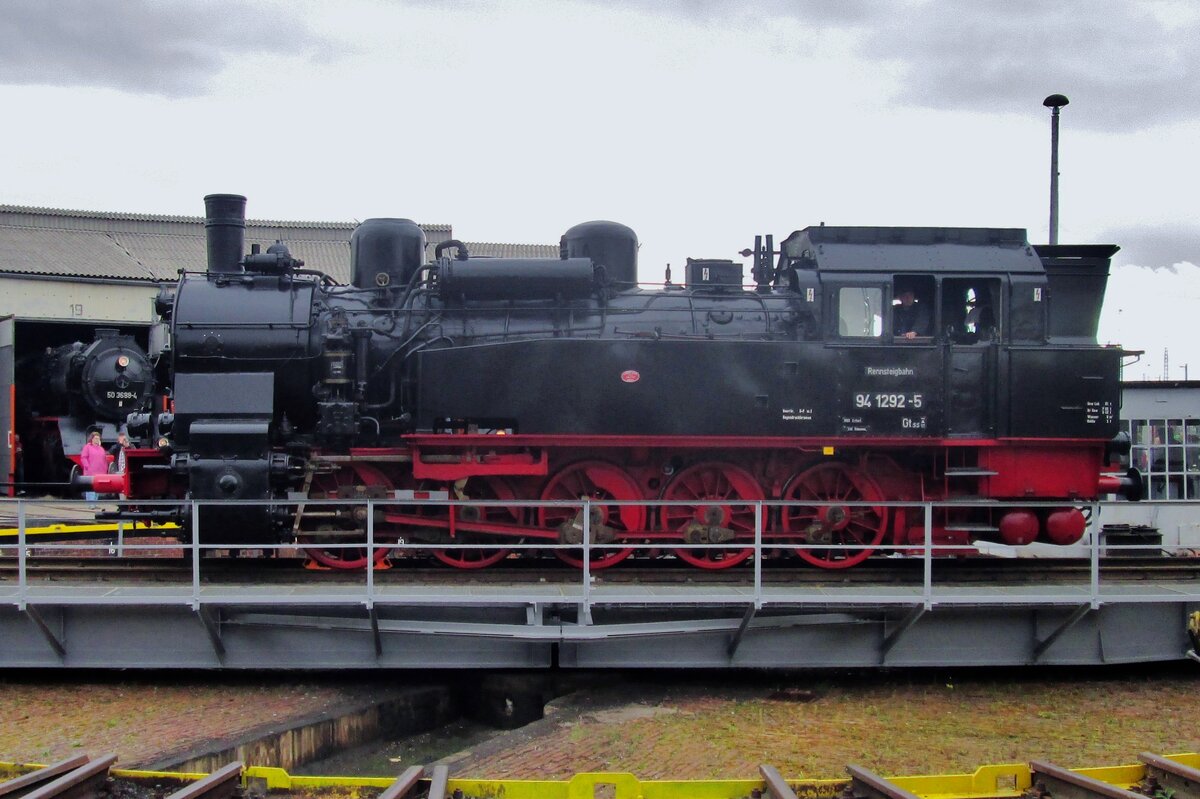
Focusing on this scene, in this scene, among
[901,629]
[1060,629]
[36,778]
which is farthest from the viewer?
[1060,629]

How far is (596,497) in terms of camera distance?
42.8 ft

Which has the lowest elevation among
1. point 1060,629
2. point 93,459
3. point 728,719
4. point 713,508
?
point 728,719

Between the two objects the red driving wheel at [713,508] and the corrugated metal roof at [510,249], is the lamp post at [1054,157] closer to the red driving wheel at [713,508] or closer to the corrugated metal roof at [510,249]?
the red driving wheel at [713,508]

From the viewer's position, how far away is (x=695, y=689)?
11133mm

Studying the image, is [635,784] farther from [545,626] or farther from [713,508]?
[713,508]

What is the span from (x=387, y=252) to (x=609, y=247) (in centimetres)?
292

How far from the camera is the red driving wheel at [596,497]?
12562 mm

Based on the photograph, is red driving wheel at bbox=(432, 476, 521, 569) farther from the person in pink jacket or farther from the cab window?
the person in pink jacket

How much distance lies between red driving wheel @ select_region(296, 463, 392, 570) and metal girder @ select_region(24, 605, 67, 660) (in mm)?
2739

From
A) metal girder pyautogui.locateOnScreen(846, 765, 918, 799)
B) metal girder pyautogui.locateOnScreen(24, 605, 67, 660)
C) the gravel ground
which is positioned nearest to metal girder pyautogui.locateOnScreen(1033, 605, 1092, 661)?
the gravel ground

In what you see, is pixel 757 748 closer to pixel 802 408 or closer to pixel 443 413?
pixel 802 408

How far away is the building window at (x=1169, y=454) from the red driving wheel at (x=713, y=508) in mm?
12098

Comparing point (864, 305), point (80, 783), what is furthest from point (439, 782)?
point (864, 305)

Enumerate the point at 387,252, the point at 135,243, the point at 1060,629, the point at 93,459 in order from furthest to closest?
the point at 135,243 < the point at 93,459 < the point at 387,252 < the point at 1060,629
